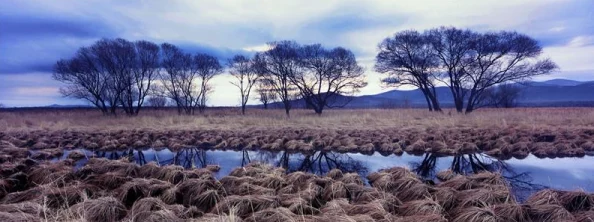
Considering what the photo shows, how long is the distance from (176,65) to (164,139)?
30.1m

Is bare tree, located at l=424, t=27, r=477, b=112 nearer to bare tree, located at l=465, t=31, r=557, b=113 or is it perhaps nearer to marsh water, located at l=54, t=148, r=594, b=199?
bare tree, located at l=465, t=31, r=557, b=113

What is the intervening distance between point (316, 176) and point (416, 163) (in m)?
5.00

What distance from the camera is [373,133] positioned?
19.3 meters

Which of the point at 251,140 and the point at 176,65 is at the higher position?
the point at 176,65

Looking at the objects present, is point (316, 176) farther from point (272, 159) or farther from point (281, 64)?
point (281, 64)

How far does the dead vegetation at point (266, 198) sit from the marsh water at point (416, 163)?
158 cm

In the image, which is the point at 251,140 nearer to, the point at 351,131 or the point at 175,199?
the point at 351,131

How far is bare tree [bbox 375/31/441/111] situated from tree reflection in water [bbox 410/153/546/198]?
2477 centimetres

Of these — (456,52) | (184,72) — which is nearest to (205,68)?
(184,72)

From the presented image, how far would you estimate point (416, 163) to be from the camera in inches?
497

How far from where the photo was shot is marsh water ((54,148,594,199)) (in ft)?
32.7

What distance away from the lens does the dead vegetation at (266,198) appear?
19.6 ft

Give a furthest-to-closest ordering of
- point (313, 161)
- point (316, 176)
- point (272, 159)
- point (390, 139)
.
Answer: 1. point (390, 139)
2. point (272, 159)
3. point (313, 161)
4. point (316, 176)

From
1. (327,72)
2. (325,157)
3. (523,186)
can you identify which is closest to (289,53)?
(327,72)
